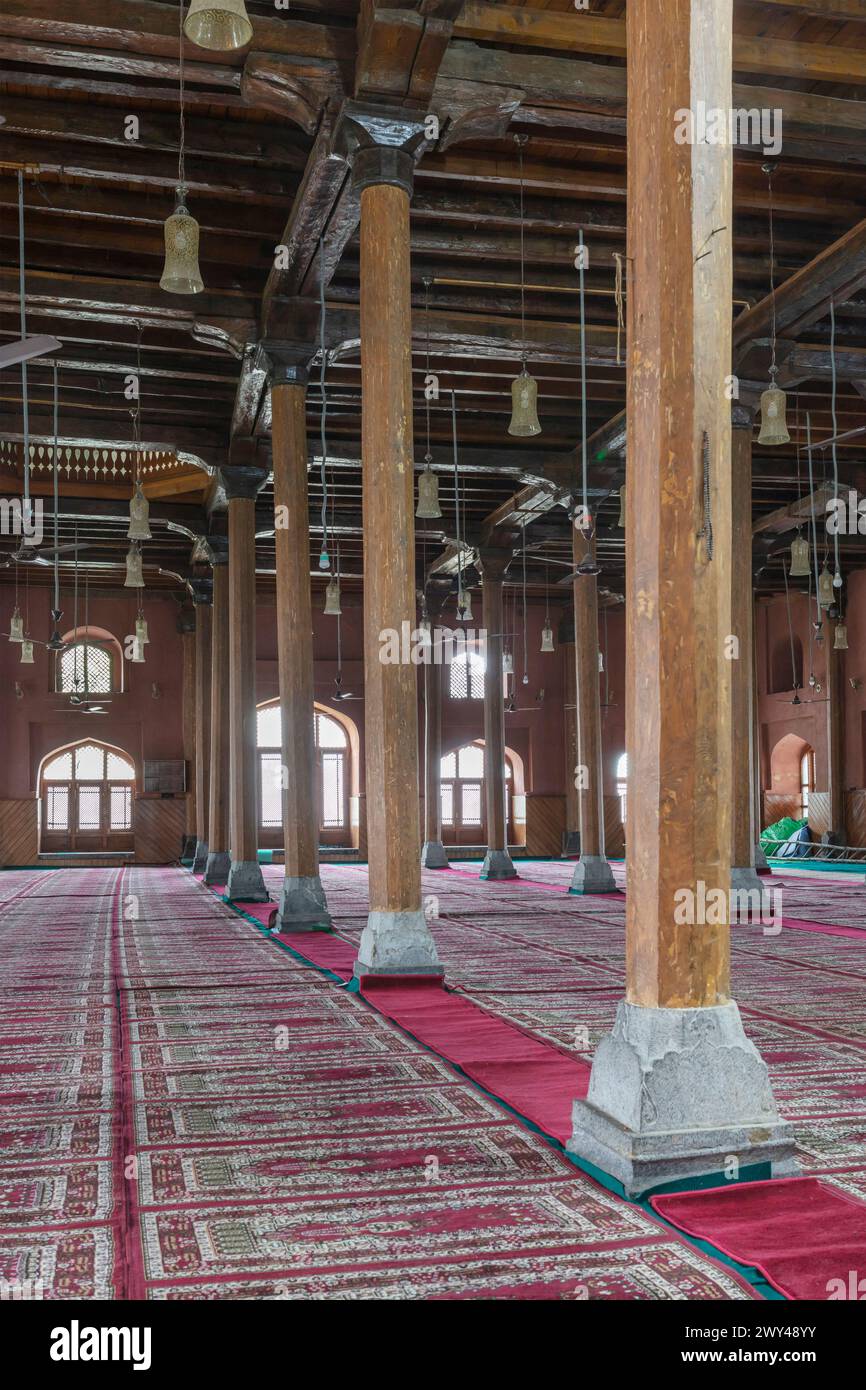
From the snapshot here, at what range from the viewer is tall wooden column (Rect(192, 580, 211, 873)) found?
55.6ft

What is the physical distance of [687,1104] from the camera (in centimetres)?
305

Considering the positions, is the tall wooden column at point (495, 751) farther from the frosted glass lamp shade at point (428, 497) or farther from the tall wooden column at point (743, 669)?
the frosted glass lamp shade at point (428, 497)

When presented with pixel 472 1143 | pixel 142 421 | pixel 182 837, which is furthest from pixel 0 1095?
pixel 182 837

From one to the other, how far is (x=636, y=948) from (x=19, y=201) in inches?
261

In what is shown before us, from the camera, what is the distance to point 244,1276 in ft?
8.37

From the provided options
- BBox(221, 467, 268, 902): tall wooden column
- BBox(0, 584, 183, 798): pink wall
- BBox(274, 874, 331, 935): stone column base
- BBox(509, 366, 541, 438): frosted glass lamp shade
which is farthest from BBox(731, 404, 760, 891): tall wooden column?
BBox(0, 584, 183, 798): pink wall

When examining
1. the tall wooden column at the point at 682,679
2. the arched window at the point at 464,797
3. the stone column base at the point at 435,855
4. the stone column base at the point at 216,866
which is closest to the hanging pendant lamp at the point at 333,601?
the stone column base at the point at 216,866

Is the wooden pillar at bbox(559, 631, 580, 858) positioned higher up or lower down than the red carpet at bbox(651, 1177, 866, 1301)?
higher up

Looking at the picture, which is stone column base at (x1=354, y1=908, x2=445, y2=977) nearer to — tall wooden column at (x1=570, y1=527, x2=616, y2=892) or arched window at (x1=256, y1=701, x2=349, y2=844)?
tall wooden column at (x1=570, y1=527, x2=616, y2=892)

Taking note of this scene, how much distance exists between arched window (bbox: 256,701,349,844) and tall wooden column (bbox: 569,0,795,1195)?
18.2 m

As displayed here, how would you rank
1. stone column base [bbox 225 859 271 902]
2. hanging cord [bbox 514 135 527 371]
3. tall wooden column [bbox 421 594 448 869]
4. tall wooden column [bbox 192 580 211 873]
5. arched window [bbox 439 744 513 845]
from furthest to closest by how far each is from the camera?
arched window [bbox 439 744 513 845]
tall wooden column [bbox 421 594 448 869]
tall wooden column [bbox 192 580 211 873]
stone column base [bbox 225 859 271 902]
hanging cord [bbox 514 135 527 371]

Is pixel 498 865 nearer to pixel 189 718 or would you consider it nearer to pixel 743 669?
pixel 743 669

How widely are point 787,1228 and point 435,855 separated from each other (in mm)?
15604
